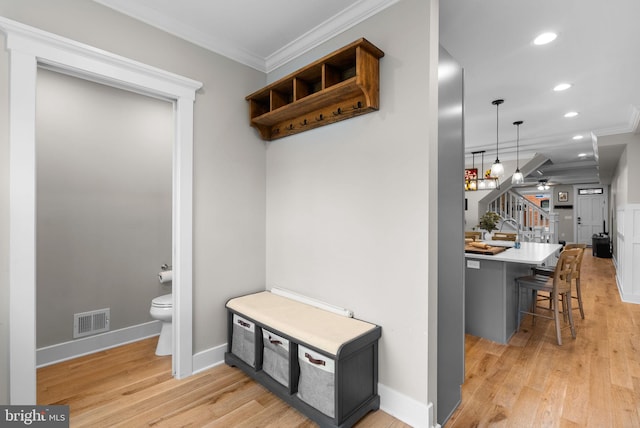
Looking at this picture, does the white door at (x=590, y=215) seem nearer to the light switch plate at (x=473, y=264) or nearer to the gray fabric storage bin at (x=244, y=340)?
the light switch plate at (x=473, y=264)

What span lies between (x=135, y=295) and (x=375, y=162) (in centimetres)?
267

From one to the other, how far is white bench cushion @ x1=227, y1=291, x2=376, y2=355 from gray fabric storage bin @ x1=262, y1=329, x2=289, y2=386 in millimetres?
96

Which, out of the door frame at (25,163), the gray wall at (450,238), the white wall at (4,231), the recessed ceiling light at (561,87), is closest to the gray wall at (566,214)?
the recessed ceiling light at (561,87)

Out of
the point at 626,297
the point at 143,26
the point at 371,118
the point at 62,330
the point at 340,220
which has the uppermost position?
the point at 143,26

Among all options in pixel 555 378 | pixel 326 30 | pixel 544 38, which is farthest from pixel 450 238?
pixel 544 38

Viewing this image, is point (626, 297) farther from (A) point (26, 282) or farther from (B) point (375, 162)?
(A) point (26, 282)

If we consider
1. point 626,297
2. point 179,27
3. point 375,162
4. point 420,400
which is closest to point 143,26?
point 179,27

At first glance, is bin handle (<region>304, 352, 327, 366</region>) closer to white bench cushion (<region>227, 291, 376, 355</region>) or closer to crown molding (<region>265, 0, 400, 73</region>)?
white bench cushion (<region>227, 291, 376, 355</region>)

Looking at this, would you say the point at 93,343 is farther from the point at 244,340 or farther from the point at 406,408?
the point at 406,408

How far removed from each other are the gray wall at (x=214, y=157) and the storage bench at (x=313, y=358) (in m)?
0.31

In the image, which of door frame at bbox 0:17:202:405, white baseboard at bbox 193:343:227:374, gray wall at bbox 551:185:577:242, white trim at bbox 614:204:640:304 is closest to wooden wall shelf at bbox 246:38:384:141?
door frame at bbox 0:17:202:405

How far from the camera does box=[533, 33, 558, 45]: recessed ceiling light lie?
2.35 m

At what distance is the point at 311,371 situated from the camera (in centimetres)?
185

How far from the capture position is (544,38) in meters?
2.40
